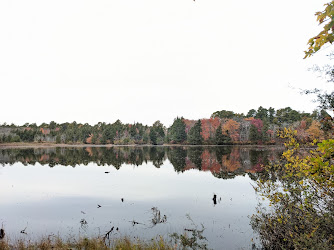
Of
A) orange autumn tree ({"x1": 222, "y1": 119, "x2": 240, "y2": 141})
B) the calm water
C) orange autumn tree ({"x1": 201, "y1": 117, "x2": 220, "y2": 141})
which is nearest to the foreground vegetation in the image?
the calm water

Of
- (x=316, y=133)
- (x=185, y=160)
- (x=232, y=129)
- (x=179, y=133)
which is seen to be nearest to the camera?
(x=316, y=133)

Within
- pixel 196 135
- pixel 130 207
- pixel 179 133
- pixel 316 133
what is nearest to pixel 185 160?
pixel 130 207

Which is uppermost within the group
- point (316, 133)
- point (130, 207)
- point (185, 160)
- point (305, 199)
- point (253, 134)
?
point (316, 133)

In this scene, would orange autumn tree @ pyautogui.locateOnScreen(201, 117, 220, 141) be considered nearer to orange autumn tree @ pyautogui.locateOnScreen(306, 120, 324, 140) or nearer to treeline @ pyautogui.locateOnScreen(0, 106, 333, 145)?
treeline @ pyautogui.locateOnScreen(0, 106, 333, 145)

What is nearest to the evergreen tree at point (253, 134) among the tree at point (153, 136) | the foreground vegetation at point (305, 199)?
the tree at point (153, 136)

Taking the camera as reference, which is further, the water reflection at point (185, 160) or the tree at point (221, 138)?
the tree at point (221, 138)

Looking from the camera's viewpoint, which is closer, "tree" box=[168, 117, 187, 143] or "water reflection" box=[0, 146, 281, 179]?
"water reflection" box=[0, 146, 281, 179]

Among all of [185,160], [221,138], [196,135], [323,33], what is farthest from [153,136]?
[323,33]

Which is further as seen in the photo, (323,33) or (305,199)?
(305,199)

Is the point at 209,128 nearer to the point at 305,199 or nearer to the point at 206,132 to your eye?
the point at 206,132

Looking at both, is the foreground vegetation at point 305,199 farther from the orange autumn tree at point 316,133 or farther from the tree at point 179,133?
the tree at point 179,133

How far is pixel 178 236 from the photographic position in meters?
10.3

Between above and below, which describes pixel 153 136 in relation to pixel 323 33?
below

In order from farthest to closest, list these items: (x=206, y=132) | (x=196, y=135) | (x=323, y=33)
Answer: (x=206, y=132), (x=196, y=135), (x=323, y=33)
